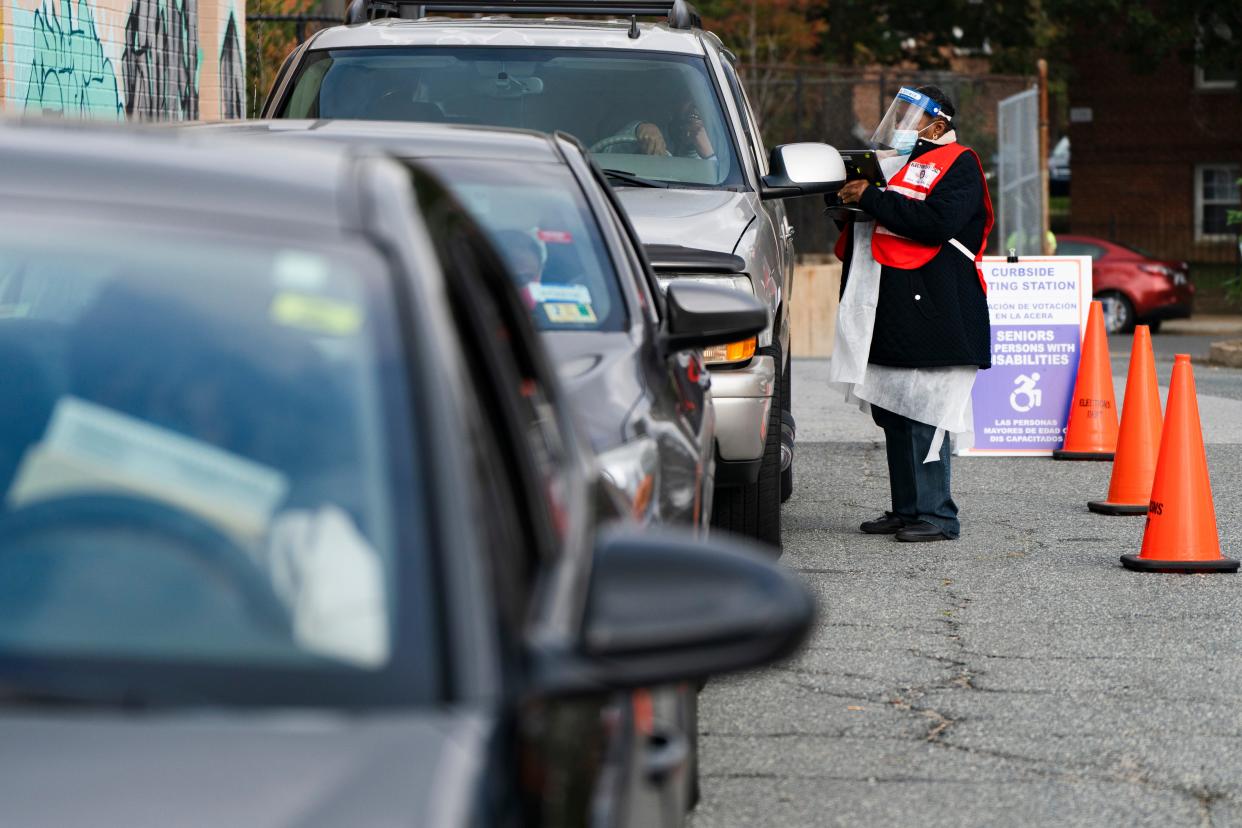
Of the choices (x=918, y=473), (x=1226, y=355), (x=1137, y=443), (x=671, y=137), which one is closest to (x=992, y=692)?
(x=918, y=473)

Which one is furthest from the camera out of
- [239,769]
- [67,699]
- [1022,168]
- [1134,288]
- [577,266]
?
[1134,288]

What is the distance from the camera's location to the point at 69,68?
1141 cm

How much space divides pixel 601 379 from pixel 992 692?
2.11m

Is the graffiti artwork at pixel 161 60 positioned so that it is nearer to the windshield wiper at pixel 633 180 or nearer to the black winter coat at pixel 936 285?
the windshield wiper at pixel 633 180

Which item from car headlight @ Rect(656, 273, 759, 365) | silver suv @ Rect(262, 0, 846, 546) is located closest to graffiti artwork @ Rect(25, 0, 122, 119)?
silver suv @ Rect(262, 0, 846, 546)

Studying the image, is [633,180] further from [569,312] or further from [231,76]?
[231,76]

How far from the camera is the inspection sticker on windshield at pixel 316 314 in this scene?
229 centimetres

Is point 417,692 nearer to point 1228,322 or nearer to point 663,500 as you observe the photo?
point 663,500

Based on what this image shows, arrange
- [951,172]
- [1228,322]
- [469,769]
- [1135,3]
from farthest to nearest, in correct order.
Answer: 1. [1135,3]
2. [1228,322]
3. [951,172]
4. [469,769]

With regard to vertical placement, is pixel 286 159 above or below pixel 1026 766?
above

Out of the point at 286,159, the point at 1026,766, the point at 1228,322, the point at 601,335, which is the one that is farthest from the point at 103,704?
the point at 1228,322

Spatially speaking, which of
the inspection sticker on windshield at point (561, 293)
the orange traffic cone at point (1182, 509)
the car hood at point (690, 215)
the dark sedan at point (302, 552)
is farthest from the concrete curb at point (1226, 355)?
the dark sedan at point (302, 552)

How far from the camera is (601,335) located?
4.70 m

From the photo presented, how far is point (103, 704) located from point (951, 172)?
662 cm
